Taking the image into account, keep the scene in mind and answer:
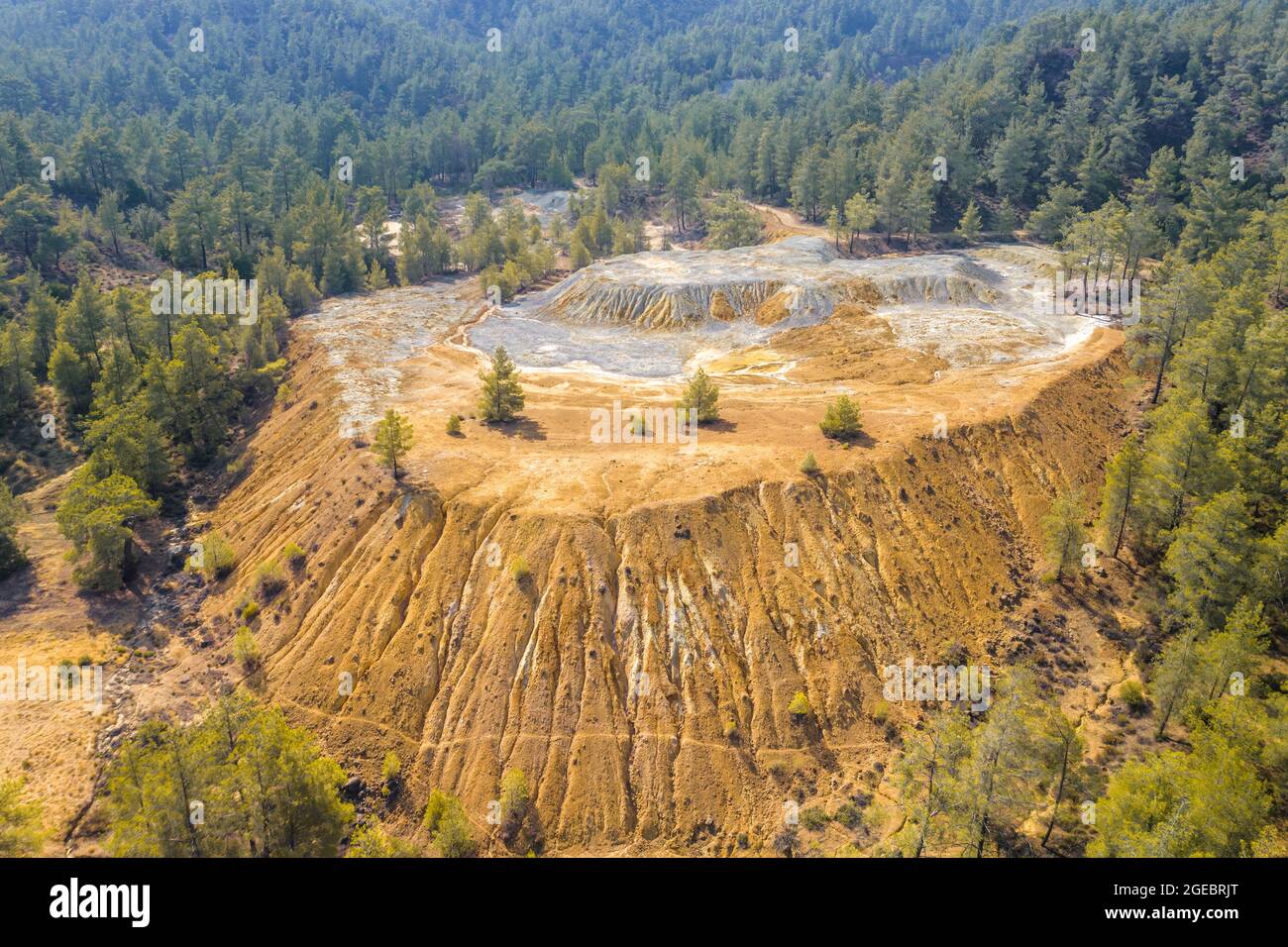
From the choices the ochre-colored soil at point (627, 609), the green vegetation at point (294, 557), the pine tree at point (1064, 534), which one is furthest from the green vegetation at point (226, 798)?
the pine tree at point (1064, 534)

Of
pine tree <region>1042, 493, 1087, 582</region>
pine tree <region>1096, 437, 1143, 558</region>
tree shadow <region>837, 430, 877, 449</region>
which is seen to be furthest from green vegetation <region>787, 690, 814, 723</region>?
pine tree <region>1096, 437, 1143, 558</region>

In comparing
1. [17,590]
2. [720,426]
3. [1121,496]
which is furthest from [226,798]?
[1121,496]

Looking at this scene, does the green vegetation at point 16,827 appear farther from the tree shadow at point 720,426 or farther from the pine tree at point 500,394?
the tree shadow at point 720,426

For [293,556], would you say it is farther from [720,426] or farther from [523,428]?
[720,426]

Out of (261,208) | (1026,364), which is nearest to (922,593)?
(1026,364)
